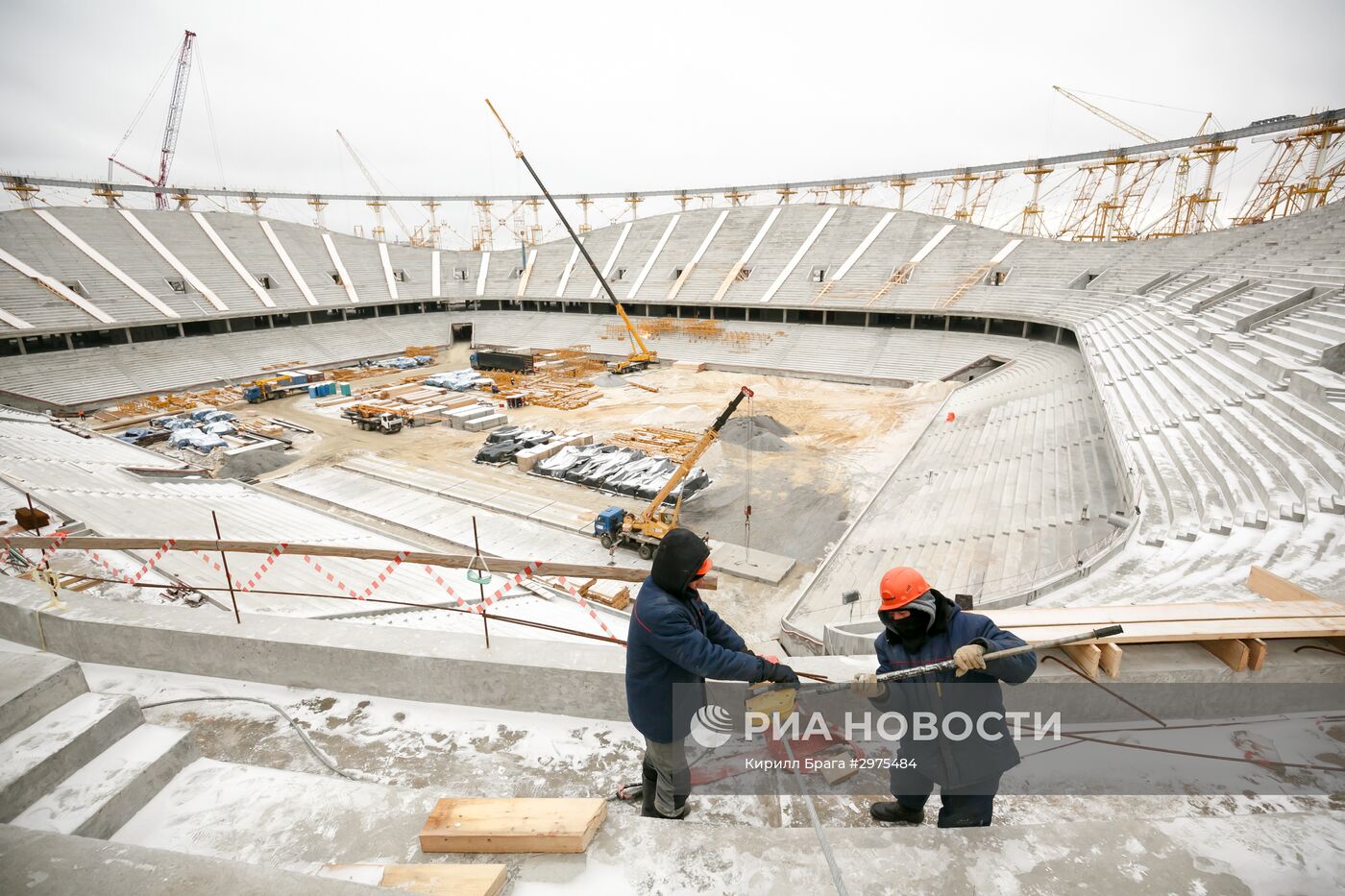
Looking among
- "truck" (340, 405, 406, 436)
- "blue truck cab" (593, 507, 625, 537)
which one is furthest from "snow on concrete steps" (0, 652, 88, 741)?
"truck" (340, 405, 406, 436)

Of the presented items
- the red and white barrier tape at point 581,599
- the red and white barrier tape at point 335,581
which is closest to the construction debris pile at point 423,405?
the red and white barrier tape at point 581,599

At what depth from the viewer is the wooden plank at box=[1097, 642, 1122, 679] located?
346 cm

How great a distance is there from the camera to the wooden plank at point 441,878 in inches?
89.6

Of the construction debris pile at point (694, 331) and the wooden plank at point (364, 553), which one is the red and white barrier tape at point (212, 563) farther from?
the construction debris pile at point (694, 331)

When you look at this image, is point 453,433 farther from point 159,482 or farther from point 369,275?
point 369,275

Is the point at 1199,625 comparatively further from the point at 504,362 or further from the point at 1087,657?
the point at 504,362

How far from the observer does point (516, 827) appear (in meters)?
2.58

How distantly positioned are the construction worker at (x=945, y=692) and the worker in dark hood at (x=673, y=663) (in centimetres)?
59

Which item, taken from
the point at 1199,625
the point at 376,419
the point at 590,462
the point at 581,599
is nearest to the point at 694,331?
the point at 376,419

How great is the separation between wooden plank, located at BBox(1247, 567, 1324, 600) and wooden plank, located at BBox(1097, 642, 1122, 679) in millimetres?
1843

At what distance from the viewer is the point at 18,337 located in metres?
26.5

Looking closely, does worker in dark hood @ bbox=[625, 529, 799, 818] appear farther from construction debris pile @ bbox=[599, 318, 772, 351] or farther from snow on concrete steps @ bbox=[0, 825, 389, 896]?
construction debris pile @ bbox=[599, 318, 772, 351]

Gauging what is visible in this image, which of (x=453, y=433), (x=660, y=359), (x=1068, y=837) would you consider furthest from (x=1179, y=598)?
(x=660, y=359)

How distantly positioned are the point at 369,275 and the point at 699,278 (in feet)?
80.0
